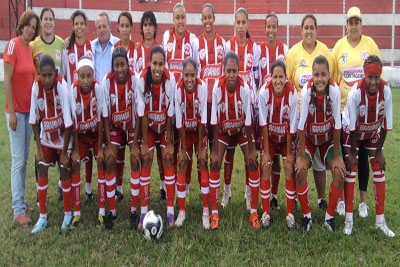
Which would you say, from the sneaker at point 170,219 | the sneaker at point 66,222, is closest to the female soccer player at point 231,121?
the sneaker at point 170,219

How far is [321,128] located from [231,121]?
0.99 meters

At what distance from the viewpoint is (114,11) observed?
80.5 ft

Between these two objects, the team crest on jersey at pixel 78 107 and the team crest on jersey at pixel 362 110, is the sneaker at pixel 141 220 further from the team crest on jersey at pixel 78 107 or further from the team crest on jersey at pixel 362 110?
the team crest on jersey at pixel 362 110

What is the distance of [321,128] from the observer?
4.41 m

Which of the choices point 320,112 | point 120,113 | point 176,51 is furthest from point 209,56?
point 320,112

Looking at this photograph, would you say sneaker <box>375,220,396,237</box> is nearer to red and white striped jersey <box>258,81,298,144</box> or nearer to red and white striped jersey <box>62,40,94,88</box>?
red and white striped jersey <box>258,81,298,144</box>

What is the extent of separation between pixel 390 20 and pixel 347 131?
75.4 ft

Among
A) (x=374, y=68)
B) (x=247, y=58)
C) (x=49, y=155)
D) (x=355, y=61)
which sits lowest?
(x=49, y=155)

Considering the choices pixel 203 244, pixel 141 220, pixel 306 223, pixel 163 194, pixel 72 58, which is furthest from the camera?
pixel 163 194

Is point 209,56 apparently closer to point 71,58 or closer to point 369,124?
point 71,58

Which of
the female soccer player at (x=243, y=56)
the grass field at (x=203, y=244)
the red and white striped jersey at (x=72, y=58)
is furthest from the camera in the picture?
the female soccer player at (x=243, y=56)

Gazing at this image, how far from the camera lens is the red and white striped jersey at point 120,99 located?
183 inches

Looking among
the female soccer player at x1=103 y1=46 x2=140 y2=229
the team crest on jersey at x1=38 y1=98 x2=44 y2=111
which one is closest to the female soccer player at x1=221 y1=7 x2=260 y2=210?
the female soccer player at x1=103 y1=46 x2=140 y2=229

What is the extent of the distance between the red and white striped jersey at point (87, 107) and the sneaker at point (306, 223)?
99.4 inches
